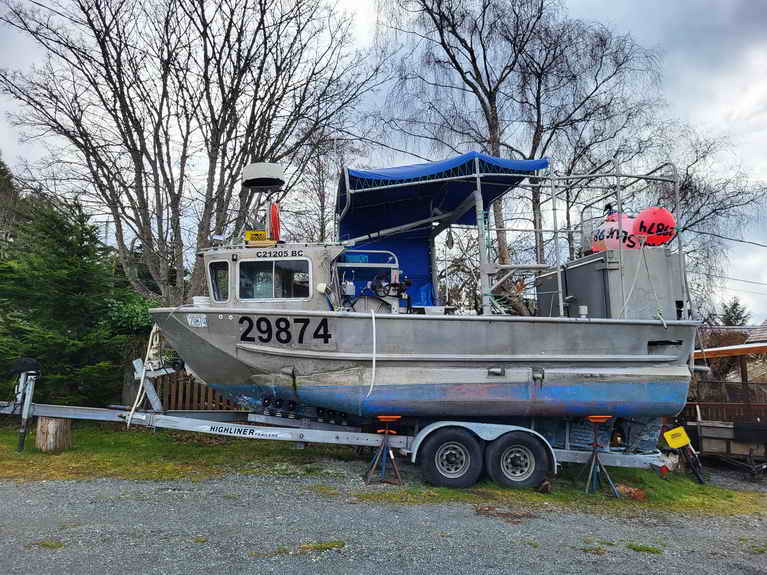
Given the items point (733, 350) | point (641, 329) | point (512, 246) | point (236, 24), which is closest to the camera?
point (641, 329)

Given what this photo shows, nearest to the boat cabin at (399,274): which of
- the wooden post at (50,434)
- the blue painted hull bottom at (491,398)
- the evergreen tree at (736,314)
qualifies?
the blue painted hull bottom at (491,398)

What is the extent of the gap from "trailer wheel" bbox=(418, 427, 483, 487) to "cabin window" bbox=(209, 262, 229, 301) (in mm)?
3373

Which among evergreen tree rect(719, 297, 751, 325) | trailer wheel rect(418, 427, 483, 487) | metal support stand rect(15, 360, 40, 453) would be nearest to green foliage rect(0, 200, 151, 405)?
metal support stand rect(15, 360, 40, 453)

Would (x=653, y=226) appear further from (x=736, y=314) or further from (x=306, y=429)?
Result: (x=736, y=314)

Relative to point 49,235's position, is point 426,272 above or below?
below

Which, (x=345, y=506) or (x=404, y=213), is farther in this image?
(x=404, y=213)

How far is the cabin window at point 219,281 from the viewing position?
753 centimetres

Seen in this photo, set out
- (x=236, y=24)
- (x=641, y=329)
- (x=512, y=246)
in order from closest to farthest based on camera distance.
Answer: (x=641, y=329) < (x=236, y=24) < (x=512, y=246)

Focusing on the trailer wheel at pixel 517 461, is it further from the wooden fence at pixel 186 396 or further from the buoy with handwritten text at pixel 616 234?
the wooden fence at pixel 186 396

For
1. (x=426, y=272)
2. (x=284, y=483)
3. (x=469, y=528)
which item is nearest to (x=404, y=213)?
(x=426, y=272)

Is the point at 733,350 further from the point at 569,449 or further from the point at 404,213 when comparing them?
the point at 404,213

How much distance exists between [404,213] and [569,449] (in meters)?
4.61

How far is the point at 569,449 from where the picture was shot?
25.4 ft

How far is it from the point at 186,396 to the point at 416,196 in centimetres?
568
